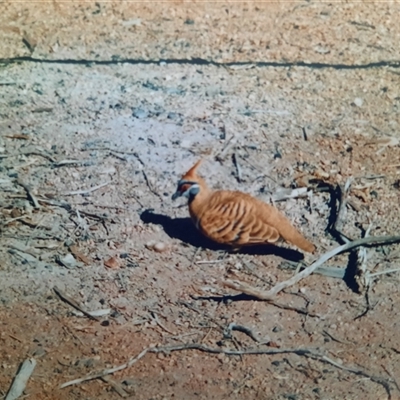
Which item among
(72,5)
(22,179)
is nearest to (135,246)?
(22,179)

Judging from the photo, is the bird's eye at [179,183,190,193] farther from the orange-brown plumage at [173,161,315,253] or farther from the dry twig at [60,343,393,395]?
the dry twig at [60,343,393,395]

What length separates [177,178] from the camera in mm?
5805

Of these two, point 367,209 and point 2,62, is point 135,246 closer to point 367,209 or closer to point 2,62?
point 367,209

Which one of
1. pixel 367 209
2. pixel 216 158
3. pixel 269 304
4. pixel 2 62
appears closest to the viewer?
pixel 269 304

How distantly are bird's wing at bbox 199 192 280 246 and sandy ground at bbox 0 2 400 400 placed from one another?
0.59ft

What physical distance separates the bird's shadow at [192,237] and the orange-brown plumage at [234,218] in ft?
0.45

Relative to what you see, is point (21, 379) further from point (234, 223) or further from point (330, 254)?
point (330, 254)

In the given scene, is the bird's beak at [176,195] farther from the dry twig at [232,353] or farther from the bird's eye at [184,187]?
the dry twig at [232,353]

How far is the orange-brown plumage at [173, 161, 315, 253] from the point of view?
5.01 meters

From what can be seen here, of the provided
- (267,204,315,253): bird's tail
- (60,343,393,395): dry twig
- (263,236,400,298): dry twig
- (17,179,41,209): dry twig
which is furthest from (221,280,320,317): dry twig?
(17,179,41,209): dry twig

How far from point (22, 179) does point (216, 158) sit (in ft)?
5.03

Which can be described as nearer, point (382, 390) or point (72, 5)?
point (382, 390)

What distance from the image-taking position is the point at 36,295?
479 cm

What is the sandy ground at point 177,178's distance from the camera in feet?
14.2
